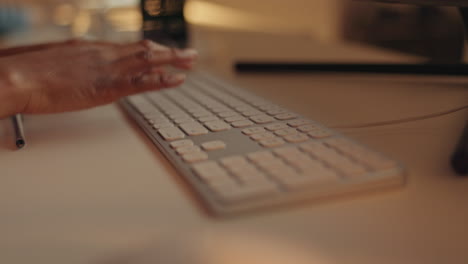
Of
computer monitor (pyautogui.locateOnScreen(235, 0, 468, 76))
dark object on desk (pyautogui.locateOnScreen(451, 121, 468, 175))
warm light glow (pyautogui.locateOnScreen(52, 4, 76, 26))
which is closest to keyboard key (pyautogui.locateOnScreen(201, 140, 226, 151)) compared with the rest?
dark object on desk (pyautogui.locateOnScreen(451, 121, 468, 175))

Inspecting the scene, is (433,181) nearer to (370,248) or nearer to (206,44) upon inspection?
(370,248)

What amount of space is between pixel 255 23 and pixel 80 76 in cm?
88

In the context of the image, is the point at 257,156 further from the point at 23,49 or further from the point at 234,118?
the point at 23,49

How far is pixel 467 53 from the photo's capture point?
3.25ft

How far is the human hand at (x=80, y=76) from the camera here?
0.50m

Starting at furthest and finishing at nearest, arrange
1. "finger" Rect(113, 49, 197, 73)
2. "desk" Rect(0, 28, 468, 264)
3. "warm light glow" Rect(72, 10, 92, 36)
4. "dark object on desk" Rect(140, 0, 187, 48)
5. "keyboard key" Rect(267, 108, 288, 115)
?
"warm light glow" Rect(72, 10, 92, 36), "dark object on desk" Rect(140, 0, 187, 48), "finger" Rect(113, 49, 197, 73), "keyboard key" Rect(267, 108, 288, 115), "desk" Rect(0, 28, 468, 264)

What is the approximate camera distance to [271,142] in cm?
38

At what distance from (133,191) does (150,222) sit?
56mm

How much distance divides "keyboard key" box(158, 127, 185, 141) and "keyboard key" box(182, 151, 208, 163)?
0.06 meters

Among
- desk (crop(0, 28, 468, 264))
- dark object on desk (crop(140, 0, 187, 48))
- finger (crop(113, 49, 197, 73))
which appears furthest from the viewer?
dark object on desk (crop(140, 0, 187, 48))

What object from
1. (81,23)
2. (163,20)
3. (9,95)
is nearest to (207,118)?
(9,95)

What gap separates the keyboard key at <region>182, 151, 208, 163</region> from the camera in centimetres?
36

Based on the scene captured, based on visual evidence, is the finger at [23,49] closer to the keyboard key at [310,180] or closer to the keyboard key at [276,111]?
the keyboard key at [276,111]

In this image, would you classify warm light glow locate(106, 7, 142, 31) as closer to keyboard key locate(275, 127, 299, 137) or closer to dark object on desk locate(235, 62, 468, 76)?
→ dark object on desk locate(235, 62, 468, 76)
